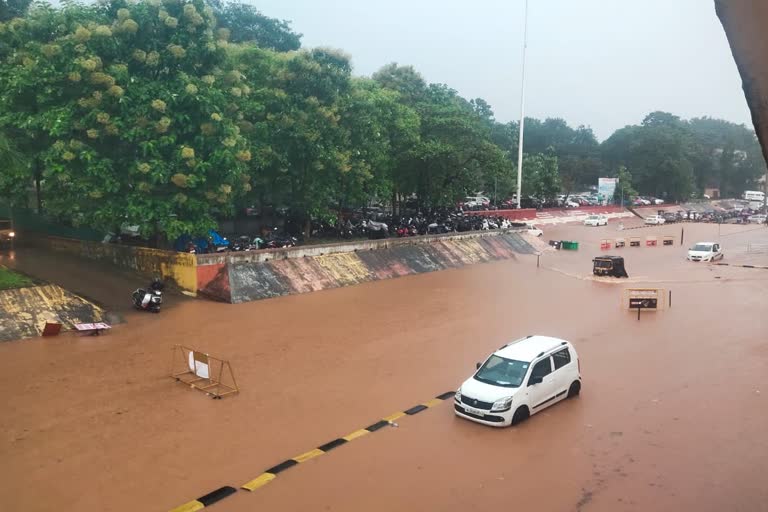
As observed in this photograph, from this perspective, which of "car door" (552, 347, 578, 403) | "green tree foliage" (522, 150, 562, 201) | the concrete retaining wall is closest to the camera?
"car door" (552, 347, 578, 403)

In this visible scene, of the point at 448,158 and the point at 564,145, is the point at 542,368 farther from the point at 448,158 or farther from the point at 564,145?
the point at 564,145

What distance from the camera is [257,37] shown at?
58.5 m

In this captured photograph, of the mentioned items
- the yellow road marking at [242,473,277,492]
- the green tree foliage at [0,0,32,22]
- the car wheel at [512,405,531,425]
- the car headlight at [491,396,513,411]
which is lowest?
the yellow road marking at [242,473,277,492]

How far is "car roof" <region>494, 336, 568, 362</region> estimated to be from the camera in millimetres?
11438

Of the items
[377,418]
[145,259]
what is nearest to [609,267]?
[145,259]

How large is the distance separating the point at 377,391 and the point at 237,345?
17.3ft

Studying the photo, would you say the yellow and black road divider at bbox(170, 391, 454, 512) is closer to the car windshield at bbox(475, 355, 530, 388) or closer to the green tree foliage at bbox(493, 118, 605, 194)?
the car windshield at bbox(475, 355, 530, 388)

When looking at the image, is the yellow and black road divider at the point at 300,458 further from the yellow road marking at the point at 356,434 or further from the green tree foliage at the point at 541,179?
the green tree foliage at the point at 541,179

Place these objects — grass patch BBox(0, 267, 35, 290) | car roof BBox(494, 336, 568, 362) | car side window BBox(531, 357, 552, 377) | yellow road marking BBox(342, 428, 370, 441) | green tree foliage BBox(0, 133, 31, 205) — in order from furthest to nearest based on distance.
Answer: green tree foliage BBox(0, 133, 31, 205), grass patch BBox(0, 267, 35, 290), car roof BBox(494, 336, 568, 362), car side window BBox(531, 357, 552, 377), yellow road marking BBox(342, 428, 370, 441)

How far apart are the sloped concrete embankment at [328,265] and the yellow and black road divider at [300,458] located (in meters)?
11.7

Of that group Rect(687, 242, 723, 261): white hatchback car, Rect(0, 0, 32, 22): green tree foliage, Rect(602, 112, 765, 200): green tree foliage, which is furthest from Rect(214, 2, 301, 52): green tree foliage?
Rect(602, 112, 765, 200): green tree foliage

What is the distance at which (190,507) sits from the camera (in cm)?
800

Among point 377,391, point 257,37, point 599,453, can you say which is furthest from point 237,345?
point 257,37

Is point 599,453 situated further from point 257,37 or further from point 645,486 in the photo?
point 257,37
